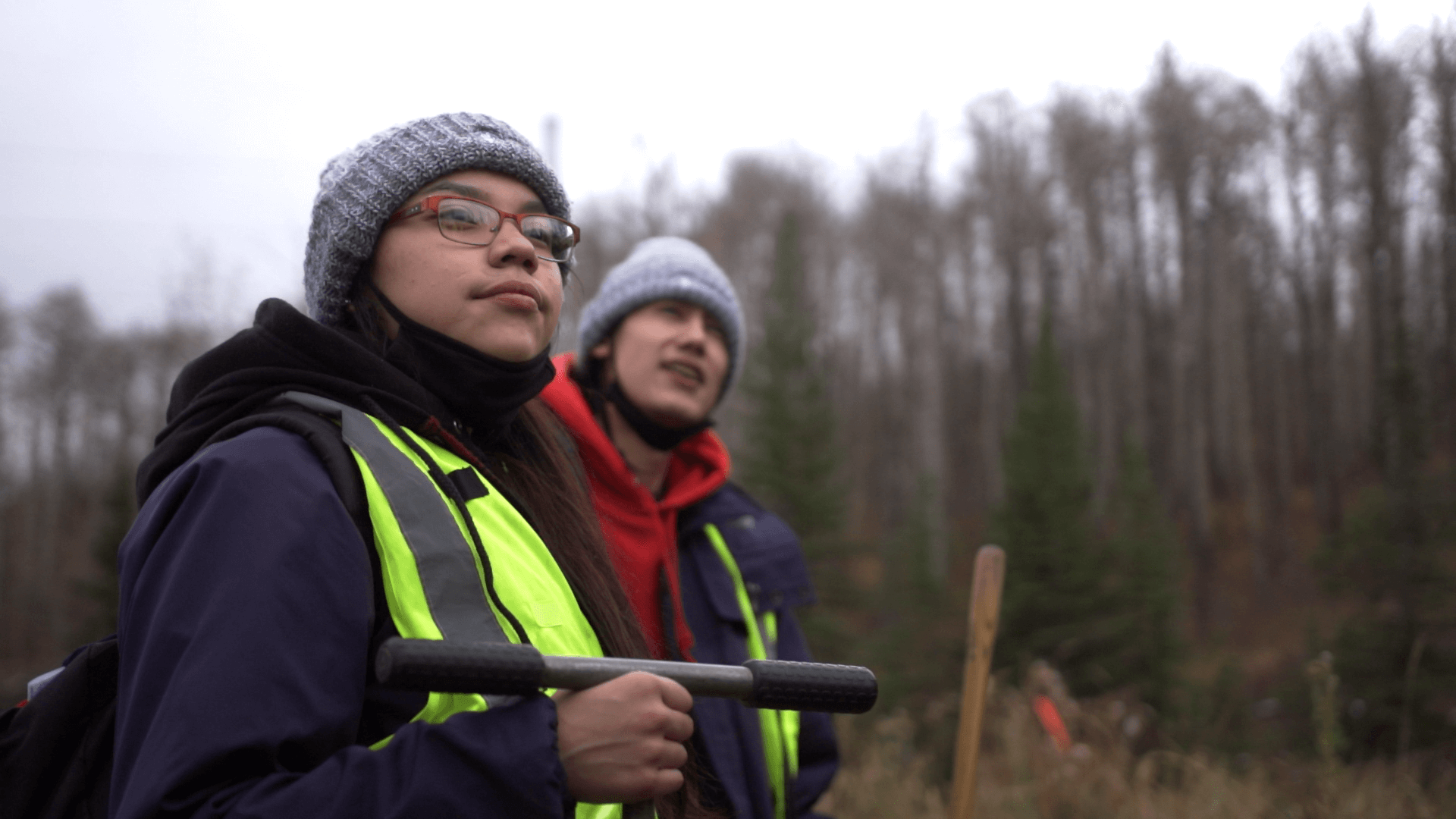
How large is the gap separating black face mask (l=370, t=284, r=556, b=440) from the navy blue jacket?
3.68 ft

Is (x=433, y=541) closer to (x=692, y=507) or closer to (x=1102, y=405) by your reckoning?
(x=692, y=507)

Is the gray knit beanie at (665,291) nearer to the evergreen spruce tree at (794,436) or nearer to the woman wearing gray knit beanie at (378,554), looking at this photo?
the woman wearing gray knit beanie at (378,554)

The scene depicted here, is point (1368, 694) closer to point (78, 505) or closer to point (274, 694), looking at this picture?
point (274, 694)

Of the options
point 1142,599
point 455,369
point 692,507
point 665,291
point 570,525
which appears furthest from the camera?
point 1142,599

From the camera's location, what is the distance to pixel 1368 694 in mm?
9906

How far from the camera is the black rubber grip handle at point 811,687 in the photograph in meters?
1.54

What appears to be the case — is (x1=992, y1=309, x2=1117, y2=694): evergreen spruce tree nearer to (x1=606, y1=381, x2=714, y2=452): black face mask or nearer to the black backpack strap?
(x1=606, y1=381, x2=714, y2=452): black face mask

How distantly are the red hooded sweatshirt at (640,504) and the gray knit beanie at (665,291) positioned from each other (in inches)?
12.7

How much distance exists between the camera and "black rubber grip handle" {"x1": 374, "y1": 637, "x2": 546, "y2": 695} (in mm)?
1226

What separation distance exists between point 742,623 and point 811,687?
1.52 metres

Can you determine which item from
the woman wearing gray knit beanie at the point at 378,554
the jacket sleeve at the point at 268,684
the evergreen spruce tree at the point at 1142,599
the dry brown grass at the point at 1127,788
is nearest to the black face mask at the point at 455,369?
the woman wearing gray knit beanie at the point at 378,554

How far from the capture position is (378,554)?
1.47 meters

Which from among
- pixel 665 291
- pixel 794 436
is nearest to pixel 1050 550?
pixel 794 436

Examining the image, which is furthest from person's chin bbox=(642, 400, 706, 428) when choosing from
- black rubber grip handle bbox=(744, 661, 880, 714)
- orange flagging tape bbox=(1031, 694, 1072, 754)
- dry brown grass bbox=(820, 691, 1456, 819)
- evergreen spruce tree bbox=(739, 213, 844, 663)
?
evergreen spruce tree bbox=(739, 213, 844, 663)
